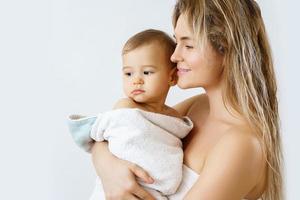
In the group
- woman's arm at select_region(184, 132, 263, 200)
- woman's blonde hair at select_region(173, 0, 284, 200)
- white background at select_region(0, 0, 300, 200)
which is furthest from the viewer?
white background at select_region(0, 0, 300, 200)

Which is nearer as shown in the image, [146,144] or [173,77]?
[146,144]

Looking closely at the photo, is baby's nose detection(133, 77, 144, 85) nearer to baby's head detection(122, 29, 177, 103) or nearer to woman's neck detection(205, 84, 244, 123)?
baby's head detection(122, 29, 177, 103)

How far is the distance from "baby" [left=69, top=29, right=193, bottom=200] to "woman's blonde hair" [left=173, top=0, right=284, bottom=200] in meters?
0.15

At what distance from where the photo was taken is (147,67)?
→ 5.63 feet

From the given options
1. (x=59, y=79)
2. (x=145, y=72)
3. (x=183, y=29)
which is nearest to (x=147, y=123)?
(x=145, y=72)

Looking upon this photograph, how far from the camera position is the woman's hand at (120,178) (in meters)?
1.62

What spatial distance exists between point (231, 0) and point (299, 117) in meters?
0.86

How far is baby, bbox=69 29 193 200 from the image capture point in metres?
1.63

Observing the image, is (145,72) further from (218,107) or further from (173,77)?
(218,107)

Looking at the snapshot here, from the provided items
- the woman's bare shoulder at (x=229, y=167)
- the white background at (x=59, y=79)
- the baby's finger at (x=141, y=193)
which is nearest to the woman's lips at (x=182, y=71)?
the woman's bare shoulder at (x=229, y=167)

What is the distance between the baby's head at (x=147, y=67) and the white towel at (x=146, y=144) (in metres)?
0.08

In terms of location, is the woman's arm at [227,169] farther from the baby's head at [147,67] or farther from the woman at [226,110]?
the baby's head at [147,67]

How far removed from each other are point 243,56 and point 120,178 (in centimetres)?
51

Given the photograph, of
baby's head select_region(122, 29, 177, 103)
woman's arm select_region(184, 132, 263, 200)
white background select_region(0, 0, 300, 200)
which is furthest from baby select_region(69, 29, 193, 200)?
white background select_region(0, 0, 300, 200)
